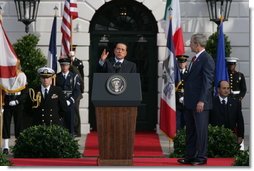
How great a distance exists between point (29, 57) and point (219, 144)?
691 cm

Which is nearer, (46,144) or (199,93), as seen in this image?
(199,93)

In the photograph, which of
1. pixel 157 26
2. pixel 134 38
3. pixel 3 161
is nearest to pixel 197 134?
pixel 3 161

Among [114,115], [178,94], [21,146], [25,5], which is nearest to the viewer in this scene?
→ [114,115]

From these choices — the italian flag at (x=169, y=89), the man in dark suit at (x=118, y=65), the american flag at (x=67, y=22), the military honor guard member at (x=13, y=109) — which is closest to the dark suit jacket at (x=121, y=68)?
the man in dark suit at (x=118, y=65)

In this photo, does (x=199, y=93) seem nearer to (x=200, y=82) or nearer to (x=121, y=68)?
(x=200, y=82)

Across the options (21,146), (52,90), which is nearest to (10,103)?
(52,90)

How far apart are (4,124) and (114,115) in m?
5.19

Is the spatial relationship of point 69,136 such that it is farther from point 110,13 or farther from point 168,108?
point 110,13

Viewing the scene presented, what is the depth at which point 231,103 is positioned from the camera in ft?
40.6

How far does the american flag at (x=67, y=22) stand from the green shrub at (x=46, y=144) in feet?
16.6

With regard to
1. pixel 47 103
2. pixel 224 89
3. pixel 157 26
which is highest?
pixel 157 26

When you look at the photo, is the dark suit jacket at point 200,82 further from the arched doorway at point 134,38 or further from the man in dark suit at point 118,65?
the arched doorway at point 134,38

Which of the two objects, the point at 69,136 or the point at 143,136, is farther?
the point at 143,136

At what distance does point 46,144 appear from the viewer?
11.5m
